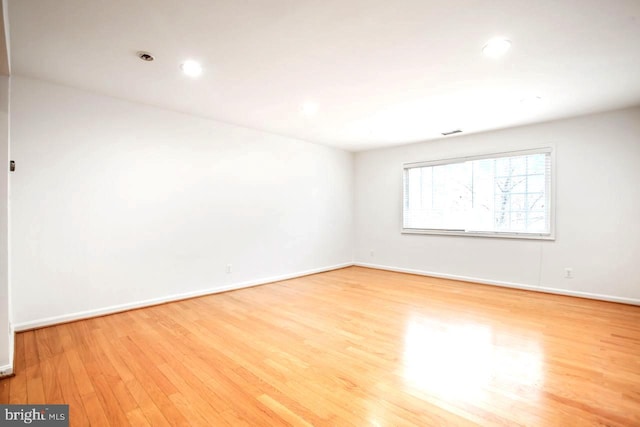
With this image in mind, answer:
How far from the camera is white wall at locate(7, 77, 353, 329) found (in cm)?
298

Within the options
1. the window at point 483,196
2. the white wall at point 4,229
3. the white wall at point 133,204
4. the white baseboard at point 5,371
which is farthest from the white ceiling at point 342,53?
the white baseboard at point 5,371

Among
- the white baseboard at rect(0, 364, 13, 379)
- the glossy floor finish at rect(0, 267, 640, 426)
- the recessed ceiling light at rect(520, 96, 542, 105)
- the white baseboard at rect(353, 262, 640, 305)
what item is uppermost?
the recessed ceiling light at rect(520, 96, 542, 105)

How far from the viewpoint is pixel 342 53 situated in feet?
8.07

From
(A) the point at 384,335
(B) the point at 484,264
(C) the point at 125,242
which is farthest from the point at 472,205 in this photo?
(C) the point at 125,242

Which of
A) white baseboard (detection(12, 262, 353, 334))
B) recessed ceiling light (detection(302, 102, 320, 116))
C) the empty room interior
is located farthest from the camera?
recessed ceiling light (detection(302, 102, 320, 116))

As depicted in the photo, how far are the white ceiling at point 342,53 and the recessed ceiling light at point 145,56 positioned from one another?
5cm

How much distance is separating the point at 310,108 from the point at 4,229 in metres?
3.06

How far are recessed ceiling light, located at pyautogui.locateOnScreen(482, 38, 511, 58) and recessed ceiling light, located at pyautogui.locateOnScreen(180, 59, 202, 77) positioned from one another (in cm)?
241

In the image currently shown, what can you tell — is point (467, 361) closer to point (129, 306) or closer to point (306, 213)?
point (129, 306)

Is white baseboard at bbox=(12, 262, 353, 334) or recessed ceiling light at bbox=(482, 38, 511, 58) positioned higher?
recessed ceiling light at bbox=(482, 38, 511, 58)

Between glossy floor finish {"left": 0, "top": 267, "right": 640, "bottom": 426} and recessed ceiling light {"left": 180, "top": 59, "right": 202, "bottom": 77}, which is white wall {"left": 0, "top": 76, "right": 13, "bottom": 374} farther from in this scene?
recessed ceiling light {"left": 180, "top": 59, "right": 202, "bottom": 77}

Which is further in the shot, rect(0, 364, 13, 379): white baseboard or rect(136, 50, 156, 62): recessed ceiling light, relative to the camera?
rect(136, 50, 156, 62): recessed ceiling light

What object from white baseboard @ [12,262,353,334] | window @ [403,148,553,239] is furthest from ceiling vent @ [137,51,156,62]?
window @ [403,148,553,239]

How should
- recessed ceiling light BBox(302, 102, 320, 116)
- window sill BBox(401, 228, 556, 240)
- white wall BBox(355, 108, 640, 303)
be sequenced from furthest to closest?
window sill BBox(401, 228, 556, 240)
white wall BBox(355, 108, 640, 303)
recessed ceiling light BBox(302, 102, 320, 116)
